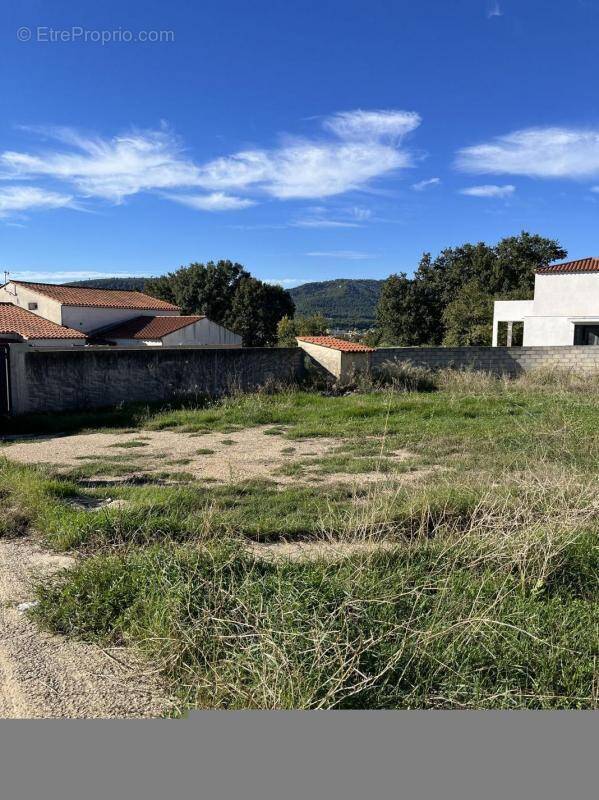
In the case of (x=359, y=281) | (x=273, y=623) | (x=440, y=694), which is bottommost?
(x=440, y=694)

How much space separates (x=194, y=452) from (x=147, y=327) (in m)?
29.6

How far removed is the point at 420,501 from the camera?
18.8 feet

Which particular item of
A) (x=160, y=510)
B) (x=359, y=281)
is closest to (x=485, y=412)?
(x=160, y=510)

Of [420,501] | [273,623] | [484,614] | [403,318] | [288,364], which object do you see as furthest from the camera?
[403,318]

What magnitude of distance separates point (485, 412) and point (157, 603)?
9936 millimetres

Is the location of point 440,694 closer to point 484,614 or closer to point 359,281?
point 484,614

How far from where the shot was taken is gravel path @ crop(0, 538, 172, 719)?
2.99 meters

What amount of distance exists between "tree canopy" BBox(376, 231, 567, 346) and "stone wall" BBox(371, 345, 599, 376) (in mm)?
25848

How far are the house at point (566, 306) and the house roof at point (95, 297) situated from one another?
23688mm

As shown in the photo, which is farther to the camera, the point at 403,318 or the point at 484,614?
the point at 403,318

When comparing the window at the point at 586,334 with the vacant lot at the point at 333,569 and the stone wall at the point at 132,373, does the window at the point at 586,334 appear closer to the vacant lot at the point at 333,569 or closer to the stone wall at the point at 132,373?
the stone wall at the point at 132,373

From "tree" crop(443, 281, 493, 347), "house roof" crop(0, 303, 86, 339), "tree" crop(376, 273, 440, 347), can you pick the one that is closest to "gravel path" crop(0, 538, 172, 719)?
"house roof" crop(0, 303, 86, 339)

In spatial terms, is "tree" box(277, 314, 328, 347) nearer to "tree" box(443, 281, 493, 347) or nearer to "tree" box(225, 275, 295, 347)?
"tree" box(225, 275, 295, 347)

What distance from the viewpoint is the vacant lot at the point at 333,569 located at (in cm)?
307
